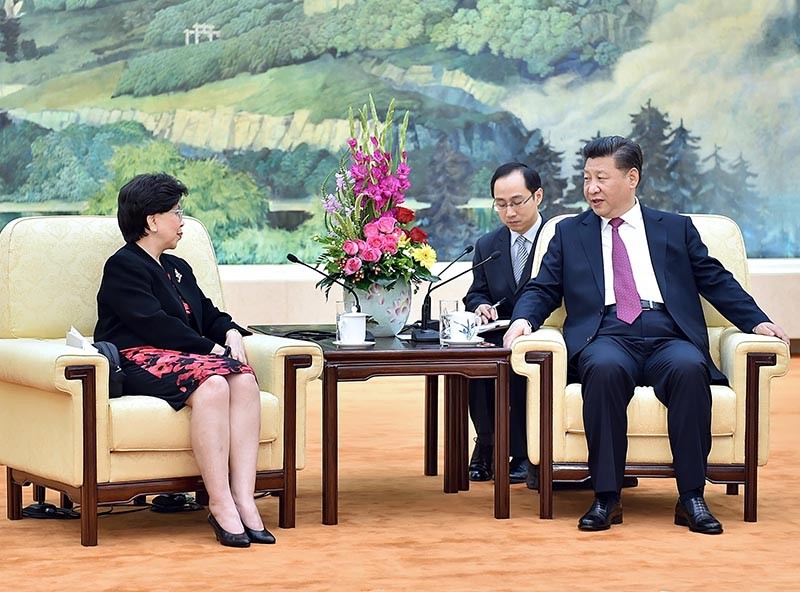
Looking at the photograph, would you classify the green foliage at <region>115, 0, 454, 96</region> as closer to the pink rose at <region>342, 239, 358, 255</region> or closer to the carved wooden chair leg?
the pink rose at <region>342, 239, 358, 255</region>

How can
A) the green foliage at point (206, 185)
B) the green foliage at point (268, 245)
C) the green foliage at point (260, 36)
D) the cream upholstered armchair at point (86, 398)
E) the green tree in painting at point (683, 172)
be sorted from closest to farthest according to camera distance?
the cream upholstered armchair at point (86, 398) → the green foliage at point (206, 185) → the green foliage at point (260, 36) → the green foliage at point (268, 245) → the green tree in painting at point (683, 172)

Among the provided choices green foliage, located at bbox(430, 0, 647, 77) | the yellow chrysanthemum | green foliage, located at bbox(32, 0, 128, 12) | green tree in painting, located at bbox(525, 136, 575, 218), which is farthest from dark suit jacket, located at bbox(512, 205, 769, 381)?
green foliage, located at bbox(32, 0, 128, 12)

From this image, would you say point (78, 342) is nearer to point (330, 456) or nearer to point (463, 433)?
point (330, 456)

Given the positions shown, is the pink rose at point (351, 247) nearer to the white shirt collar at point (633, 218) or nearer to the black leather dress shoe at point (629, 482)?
the white shirt collar at point (633, 218)

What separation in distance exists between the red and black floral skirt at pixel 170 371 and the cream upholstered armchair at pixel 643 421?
833mm

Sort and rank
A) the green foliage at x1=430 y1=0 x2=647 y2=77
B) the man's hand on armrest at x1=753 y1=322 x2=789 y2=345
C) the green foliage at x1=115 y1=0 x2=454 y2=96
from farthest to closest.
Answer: the green foliage at x1=430 y1=0 x2=647 y2=77
the green foliage at x1=115 y1=0 x2=454 y2=96
the man's hand on armrest at x1=753 y1=322 x2=789 y2=345

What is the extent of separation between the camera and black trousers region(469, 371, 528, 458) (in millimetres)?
4406

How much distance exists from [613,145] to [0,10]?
5.74 meters

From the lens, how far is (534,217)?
4570mm

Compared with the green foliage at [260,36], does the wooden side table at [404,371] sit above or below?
below

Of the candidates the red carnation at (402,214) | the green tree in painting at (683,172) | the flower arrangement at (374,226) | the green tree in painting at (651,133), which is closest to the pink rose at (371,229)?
the flower arrangement at (374,226)

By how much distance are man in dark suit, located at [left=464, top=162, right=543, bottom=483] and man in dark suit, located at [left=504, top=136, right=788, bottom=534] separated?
283 millimetres

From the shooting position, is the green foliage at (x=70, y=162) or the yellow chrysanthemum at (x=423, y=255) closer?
the yellow chrysanthemum at (x=423, y=255)

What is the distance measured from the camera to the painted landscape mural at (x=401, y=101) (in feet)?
28.4
